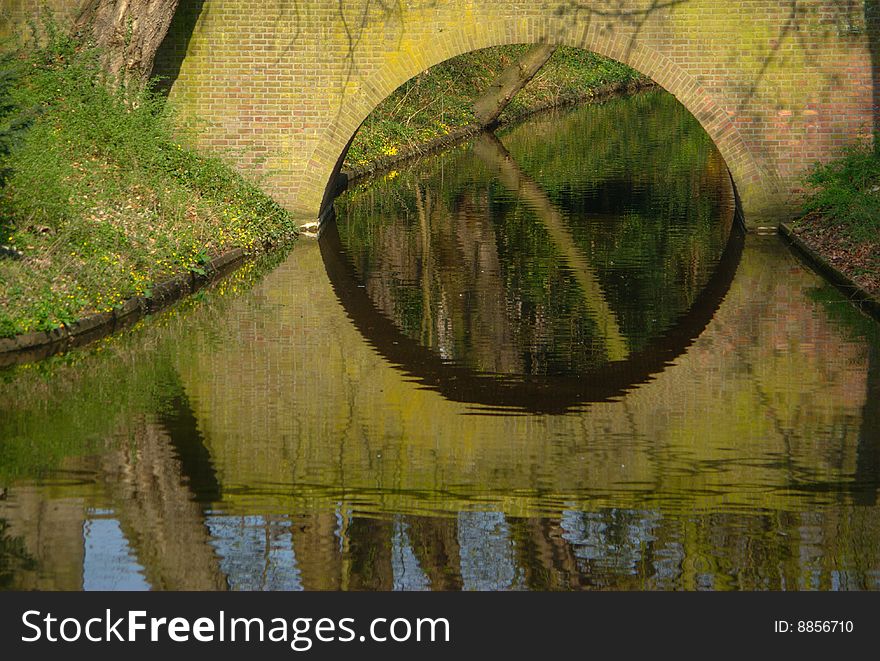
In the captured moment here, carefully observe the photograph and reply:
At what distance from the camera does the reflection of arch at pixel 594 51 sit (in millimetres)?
22531

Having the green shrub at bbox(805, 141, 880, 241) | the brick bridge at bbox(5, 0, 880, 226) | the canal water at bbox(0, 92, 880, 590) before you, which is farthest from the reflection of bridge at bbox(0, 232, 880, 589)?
the brick bridge at bbox(5, 0, 880, 226)

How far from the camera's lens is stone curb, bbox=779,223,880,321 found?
1658cm

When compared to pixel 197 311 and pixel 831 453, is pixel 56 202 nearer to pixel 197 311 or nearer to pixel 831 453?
pixel 197 311

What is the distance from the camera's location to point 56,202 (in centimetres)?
1648

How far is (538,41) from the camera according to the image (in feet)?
73.3

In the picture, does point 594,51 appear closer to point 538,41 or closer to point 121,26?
point 538,41

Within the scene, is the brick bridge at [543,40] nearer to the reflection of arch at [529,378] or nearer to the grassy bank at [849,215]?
the grassy bank at [849,215]

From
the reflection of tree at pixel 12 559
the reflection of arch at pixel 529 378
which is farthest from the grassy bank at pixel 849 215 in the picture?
the reflection of tree at pixel 12 559

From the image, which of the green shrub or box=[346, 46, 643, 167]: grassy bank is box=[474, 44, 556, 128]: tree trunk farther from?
the green shrub

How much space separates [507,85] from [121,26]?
73.1ft

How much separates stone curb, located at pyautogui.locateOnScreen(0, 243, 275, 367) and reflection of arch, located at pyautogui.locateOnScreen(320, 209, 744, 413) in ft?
5.65

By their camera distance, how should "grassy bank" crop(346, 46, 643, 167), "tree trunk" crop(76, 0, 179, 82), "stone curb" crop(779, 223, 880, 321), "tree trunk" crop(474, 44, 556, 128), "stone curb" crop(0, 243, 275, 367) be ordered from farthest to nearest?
1. "tree trunk" crop(474, 44, 556, 128)
2. "grassy bank" crop(346, 46, 643, 167)
3. "tree trunk" crop(76, 0, 179, 82)
4. "stone curb" crop(779, 223, 880, 321)
5. "stone curb" crop(0, 243, 275, 367)

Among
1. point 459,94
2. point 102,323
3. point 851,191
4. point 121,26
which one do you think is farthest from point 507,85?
point 102,323

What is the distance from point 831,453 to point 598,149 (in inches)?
1107
